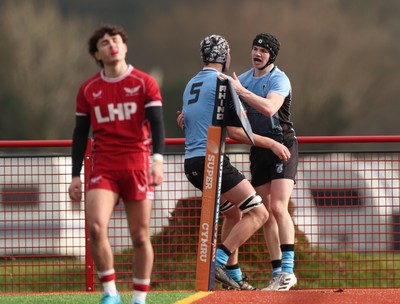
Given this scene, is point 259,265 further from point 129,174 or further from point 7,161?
point 129,174

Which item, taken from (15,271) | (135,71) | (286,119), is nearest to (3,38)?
(15,271)


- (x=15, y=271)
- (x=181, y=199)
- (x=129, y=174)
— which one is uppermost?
(x=129, y=174)

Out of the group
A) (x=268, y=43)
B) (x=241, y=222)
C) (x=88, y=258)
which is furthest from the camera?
(x=88, y=258)

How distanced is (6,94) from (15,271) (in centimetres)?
765

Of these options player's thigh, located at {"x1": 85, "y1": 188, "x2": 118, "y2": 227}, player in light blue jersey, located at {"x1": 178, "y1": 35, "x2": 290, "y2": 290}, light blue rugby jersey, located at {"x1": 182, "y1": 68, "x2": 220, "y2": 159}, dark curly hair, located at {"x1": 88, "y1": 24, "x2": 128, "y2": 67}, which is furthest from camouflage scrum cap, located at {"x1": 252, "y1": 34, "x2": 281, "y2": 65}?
player's thigh, located at {"x1": 85, "y1": 188, "x2": 118, "y2": 227}

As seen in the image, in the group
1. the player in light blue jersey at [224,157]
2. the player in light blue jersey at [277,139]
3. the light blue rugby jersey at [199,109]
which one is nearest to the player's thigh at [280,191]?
the player in light blue jersey at [277,139]

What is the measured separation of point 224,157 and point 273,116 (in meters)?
0.61

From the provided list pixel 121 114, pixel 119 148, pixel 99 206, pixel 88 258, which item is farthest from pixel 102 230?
pixel 88 258

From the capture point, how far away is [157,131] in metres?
7.71

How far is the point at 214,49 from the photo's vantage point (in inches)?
372

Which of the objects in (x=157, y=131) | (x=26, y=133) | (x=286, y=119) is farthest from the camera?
(x=26, y=133)

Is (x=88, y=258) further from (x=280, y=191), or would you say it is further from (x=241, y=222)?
(x=280, y=191)

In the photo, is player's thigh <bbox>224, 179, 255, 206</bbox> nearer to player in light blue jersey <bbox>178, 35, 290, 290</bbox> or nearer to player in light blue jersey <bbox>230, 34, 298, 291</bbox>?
player in light blue jersey <bbox>178, 35, 290, 290</bbox>

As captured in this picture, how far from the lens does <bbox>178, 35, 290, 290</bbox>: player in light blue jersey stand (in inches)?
372
